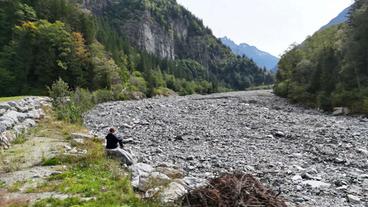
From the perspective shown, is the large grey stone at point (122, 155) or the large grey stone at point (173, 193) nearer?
the large grey stone at point (173, 193)

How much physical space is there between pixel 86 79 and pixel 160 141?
194 ft

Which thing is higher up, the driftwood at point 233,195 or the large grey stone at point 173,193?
the driftwood at point 233,195

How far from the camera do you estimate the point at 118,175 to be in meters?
15.4

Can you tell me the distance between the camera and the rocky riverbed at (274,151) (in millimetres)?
15555

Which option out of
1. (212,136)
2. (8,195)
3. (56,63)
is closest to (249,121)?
(212,136)

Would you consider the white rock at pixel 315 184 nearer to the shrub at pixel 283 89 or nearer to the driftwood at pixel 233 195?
the driftwood at pixel 233 195

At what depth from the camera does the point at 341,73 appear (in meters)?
58.2

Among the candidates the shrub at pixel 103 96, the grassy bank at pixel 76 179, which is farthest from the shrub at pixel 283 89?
the grassy bank at pixel 76 179

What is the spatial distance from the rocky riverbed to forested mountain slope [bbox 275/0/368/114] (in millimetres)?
18817

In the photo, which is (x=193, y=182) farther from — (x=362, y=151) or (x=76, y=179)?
(x=362, y=151)

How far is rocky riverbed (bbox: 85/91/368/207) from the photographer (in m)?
15.6

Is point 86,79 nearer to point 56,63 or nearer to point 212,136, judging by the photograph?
point 56,63

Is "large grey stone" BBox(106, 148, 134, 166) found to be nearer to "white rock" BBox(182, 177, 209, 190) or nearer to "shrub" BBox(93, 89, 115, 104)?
"white rock" BBox(182, 177, 209, 190)

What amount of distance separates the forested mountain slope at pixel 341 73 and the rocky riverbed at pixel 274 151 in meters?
18.8
